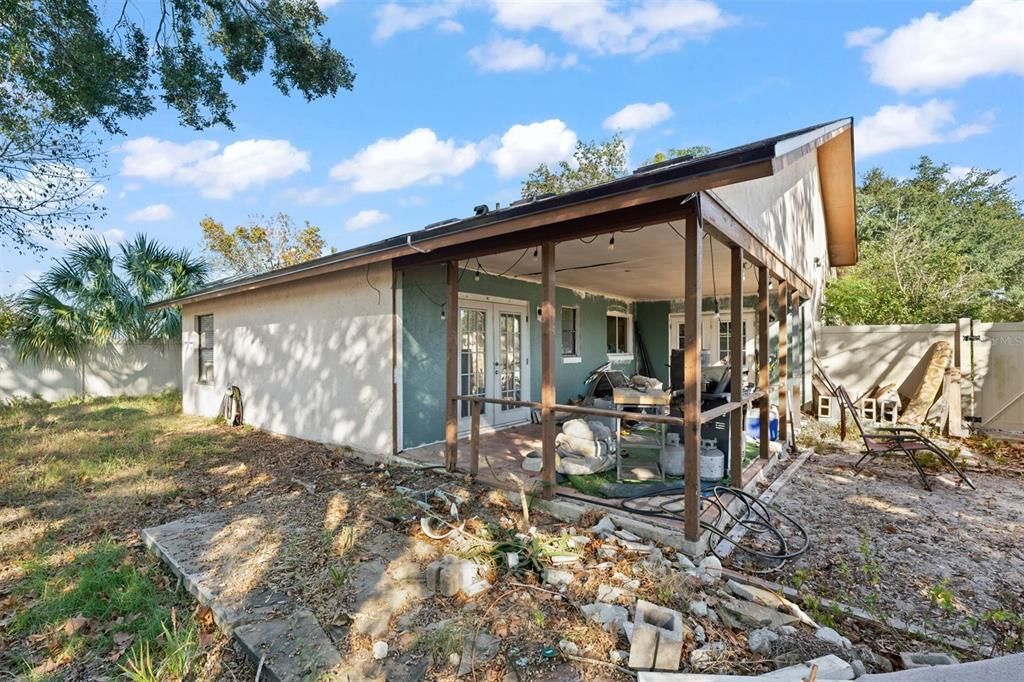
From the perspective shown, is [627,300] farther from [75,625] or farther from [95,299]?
[95,299]

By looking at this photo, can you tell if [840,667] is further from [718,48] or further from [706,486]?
[718,48]

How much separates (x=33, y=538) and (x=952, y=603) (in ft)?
21.4

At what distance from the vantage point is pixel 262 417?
25.6 feet

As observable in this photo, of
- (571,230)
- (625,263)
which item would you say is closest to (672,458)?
(571,230)

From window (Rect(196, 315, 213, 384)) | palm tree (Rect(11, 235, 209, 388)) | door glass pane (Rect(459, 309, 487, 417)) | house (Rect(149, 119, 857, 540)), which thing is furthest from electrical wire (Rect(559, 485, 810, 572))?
palm tree (Rect(11, 235, 209, 388))

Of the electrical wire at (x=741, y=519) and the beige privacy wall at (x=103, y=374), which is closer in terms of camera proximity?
the electrical wire at (x=741, y=519)

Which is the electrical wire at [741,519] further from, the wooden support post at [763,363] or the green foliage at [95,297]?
the green foliage at [95,297]

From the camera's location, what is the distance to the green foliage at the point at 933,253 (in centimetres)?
1023

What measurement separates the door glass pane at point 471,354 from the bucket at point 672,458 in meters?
2.84

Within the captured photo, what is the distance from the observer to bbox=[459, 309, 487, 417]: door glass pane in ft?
21.5

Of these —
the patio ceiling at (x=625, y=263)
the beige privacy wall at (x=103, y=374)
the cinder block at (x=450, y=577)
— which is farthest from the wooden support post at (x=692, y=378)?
the beige privacy wall at (x=103, y=374)

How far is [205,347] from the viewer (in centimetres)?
966

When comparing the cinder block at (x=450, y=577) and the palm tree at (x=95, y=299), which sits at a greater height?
the palm tree at (x=95, y=299)

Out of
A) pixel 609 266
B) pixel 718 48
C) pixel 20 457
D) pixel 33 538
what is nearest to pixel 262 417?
pixel 20 457
